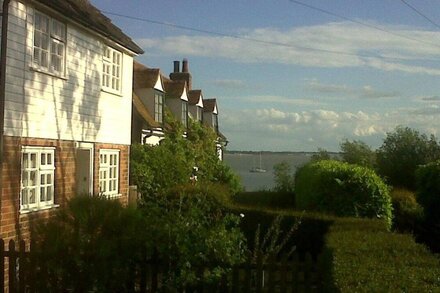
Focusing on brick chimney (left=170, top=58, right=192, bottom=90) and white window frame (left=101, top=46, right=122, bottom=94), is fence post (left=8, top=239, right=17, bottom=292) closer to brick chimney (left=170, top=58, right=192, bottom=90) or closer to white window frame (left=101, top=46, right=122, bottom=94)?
white window frame (left=101, top=46, right=122, bottom=94)

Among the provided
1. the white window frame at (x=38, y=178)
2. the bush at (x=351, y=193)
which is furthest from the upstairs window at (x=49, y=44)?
the bush at (x=351, y=193)

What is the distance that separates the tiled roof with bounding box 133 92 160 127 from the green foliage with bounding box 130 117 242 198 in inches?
35.8

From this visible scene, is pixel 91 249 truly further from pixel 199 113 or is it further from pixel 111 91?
pixel 199 113

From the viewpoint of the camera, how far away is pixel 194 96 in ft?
128

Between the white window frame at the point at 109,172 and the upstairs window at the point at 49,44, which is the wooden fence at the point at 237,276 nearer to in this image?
the upstairs window at the point at 49,44

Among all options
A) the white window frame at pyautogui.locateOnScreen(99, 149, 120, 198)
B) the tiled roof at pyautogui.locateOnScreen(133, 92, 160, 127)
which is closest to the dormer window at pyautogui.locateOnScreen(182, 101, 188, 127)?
the tiled roof at pyautogui.locateOnScreen(133, 92, 160, 127)

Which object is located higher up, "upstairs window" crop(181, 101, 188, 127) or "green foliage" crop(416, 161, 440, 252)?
"upstairs window" crop(181, 101, 188, 127)

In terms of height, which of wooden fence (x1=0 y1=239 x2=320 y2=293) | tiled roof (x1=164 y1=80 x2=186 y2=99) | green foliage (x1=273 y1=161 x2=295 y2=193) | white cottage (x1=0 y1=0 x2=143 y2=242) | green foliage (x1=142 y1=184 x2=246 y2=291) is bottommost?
wooden fence (x1=0 y1=239 x2=320 y2=293)

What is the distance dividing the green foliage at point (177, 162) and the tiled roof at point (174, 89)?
193cm

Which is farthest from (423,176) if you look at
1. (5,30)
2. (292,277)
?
(5,30)

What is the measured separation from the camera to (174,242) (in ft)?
30.8

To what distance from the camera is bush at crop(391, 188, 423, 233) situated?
19.3 m

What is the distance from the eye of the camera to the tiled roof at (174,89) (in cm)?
3394

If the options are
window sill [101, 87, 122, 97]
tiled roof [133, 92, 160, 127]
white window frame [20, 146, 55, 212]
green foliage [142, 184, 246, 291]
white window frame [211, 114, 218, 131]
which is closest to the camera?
green foliage [142, 184, 246, 291]
